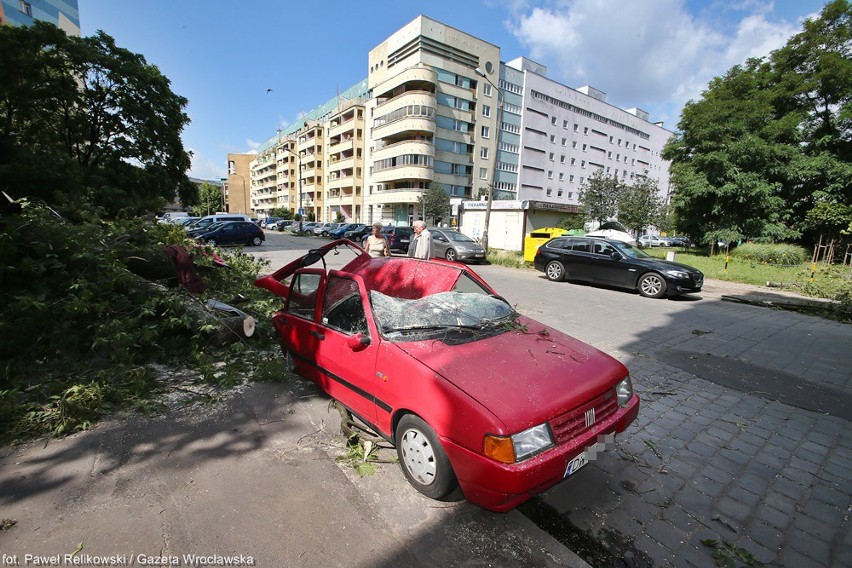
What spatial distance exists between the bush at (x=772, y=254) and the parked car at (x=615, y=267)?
12.4 m

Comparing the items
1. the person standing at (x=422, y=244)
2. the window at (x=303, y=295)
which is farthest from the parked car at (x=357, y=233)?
the window at (x=303, y=295)

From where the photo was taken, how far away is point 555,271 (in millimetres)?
12859

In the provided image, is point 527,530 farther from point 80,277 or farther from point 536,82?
point 536,82

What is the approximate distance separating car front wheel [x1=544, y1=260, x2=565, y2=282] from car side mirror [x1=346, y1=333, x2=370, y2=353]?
10808 millimetres

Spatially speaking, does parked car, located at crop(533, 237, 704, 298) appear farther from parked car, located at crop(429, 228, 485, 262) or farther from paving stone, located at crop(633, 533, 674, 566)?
paving stone, located at crop(633, 533, 674, 566)

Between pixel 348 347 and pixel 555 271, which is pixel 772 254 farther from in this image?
pixel 348 347

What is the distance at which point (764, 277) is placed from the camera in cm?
1413

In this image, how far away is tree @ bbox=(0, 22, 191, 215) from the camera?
1577 centimetres

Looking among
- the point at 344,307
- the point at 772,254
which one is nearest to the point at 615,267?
the point at 344,307

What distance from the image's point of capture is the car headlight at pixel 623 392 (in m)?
2.86

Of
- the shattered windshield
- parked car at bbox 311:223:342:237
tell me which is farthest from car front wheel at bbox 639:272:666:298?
parked car at bbox 311:223:342:237

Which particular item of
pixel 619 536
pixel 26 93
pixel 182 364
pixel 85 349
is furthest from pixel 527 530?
pixel 26 93

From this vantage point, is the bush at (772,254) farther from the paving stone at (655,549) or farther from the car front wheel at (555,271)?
the paving stone at (655,549)

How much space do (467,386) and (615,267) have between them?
1027 centimetres
